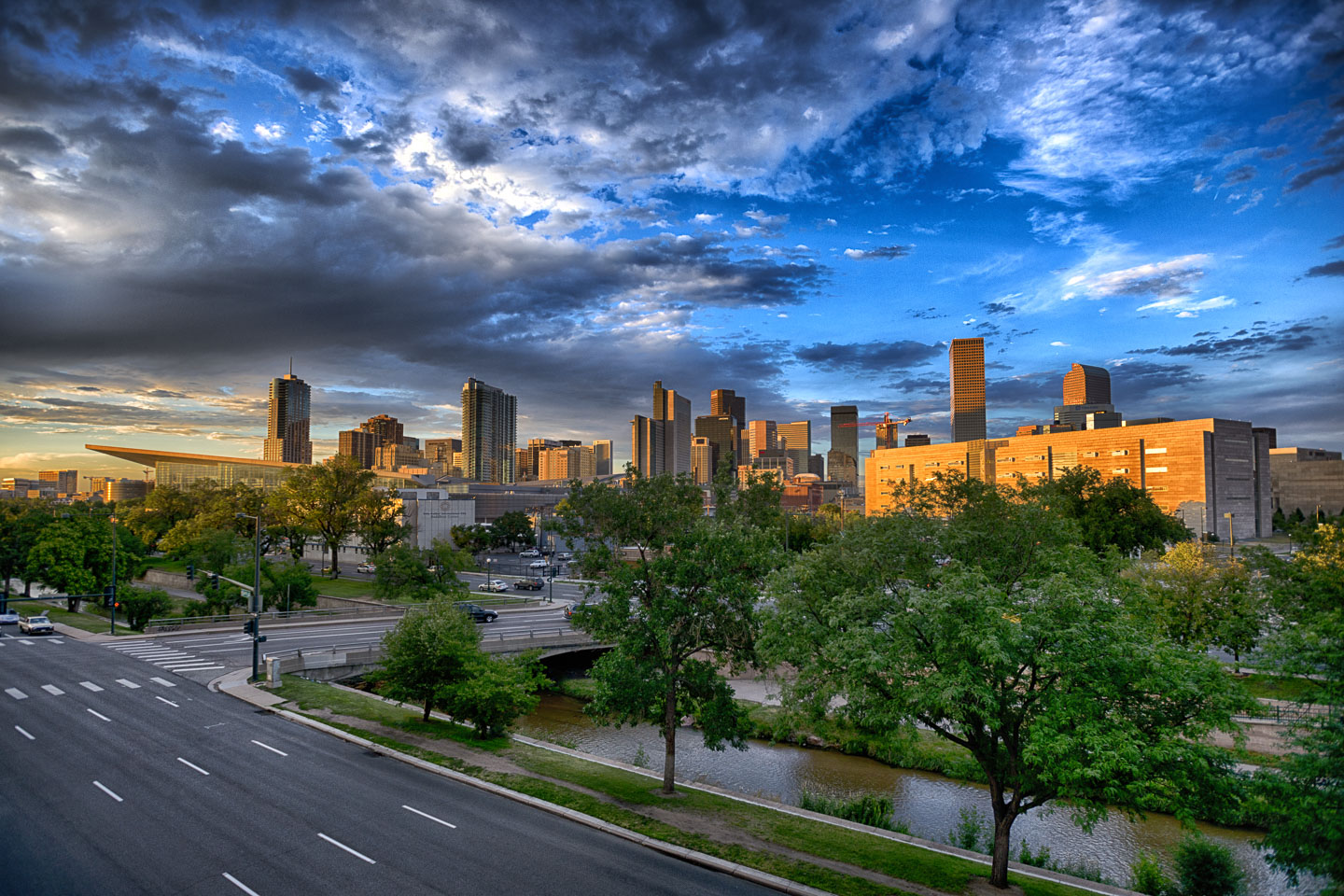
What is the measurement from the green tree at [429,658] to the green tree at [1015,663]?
15.8m

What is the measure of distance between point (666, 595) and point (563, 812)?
721 cm

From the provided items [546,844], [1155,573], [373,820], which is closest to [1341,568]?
[1155,573]

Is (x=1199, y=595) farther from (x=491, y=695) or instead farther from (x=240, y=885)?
(x=240, y=885)

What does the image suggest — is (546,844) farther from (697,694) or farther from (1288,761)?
(1288,761)

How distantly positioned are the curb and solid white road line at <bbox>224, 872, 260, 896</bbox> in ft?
26.6

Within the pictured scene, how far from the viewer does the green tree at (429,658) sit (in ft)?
98.6

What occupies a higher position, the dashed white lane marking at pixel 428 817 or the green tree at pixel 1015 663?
the green tree at pixel 1015 663

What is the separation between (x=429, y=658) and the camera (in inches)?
1185

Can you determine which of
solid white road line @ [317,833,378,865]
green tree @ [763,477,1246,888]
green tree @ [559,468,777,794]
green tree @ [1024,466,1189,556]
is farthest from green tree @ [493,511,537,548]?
green tree @ [763,477,1246,888]

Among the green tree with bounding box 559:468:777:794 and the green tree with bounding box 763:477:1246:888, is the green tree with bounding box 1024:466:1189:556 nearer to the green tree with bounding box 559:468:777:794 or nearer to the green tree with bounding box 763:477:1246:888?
the green tree with bounding box 763:477:1246:888

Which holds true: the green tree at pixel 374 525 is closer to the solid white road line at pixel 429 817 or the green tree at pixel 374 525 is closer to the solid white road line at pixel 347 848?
the solid white road line at pixel 429 817

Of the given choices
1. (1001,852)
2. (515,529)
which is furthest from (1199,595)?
(515,529)

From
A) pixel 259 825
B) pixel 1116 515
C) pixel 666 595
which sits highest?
pixel 1116 515

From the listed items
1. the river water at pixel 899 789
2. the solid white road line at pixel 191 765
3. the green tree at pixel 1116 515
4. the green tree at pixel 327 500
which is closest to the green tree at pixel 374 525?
the green tree at pixel 327 500
